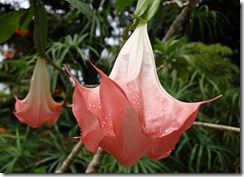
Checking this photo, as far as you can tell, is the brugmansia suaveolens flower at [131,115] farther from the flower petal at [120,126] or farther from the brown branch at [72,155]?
the brown branch at [72,155]

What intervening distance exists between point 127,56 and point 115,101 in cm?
6

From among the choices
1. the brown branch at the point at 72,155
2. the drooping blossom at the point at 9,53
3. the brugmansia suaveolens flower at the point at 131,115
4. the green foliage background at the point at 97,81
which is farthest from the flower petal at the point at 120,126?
the drooping blossom at the point at 9,53

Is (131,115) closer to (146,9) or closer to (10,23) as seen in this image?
(146,9)

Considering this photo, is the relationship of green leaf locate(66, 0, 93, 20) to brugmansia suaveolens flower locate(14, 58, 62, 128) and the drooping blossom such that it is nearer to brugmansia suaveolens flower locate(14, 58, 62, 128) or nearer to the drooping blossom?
brugmansia suaveolens flower locate(14, 58, 62, 128)

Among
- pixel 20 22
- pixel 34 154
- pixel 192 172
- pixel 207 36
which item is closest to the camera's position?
pixel 20 22

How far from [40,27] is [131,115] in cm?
25

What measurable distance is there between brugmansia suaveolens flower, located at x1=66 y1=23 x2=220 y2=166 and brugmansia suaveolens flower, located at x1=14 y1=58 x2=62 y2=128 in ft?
0.88

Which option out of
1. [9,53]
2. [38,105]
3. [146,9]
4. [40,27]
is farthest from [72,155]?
[9,53]

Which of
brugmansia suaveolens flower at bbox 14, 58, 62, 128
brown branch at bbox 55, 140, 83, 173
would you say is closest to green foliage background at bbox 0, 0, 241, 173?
brown branch at bbox 55, 140, 83, 173

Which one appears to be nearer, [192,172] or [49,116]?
[49,116]

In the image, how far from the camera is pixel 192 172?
1423 mm

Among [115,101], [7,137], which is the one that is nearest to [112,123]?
[115,101]

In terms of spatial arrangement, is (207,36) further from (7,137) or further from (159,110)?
(159,110)

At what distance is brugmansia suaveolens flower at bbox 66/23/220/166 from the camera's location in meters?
0.23
